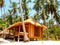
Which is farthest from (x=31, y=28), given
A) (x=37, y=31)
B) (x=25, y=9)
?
(x=25, y=9)

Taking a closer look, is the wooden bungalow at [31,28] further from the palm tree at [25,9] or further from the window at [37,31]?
the palm tree at [25,9]

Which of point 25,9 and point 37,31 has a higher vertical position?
point 25,9

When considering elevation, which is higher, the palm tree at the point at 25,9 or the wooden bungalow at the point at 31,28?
the palm tree at the point at 25,9

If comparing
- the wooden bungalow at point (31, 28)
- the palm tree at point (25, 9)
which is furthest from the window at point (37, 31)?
the palm tree at point (25, 9)

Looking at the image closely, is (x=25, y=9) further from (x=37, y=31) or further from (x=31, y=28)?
(x=31, y=28)

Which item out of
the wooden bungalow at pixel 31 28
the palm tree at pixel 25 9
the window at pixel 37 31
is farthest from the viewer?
the palm tree at pixel 25 9

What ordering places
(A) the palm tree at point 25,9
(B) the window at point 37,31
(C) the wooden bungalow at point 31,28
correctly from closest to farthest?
(C) the wooden bungalow at point 31,28 < (B) the window at point 37,31 < (A) the palm tree at point 25,9

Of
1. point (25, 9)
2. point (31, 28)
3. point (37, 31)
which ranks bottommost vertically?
point (37, 31)

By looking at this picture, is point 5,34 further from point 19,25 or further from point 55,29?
point 55,29

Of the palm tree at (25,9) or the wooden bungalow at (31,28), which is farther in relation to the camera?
the palm tree at (25,9)

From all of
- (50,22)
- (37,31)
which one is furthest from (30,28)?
(50,22)

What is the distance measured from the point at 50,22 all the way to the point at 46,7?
970cm

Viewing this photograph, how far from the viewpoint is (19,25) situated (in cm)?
2769

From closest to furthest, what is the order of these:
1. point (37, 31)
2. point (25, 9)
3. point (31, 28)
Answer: point (31, 28) → point (37, 31) → point (25, 9)
